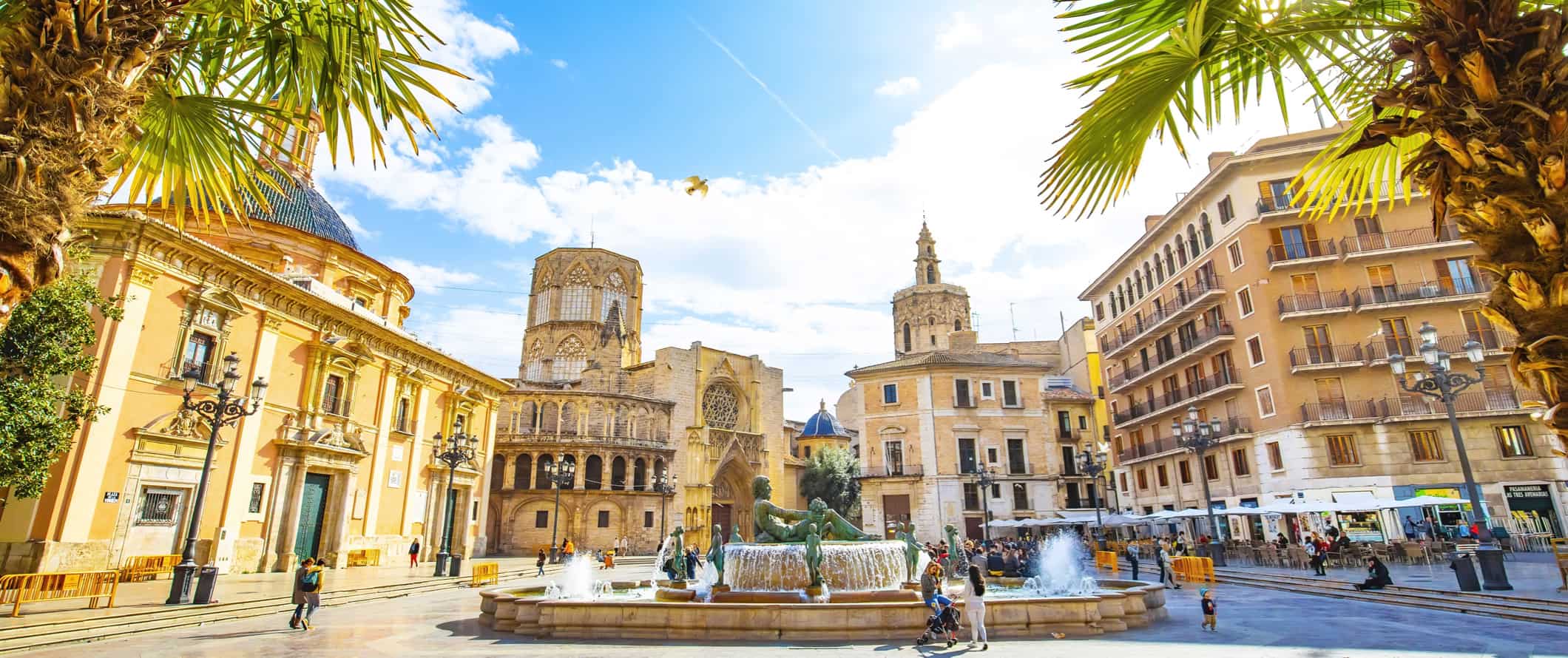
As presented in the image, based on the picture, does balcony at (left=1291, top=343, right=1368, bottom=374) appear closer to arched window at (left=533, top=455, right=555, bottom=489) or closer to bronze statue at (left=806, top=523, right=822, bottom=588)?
bronze statue at (left=806, top=523, right=822, bottom=588)

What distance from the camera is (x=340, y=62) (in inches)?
135

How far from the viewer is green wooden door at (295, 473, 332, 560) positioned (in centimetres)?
1939

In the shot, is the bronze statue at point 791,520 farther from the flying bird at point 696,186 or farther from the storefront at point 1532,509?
the storefront at point 1532,509

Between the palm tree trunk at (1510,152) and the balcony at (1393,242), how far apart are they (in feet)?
94.2

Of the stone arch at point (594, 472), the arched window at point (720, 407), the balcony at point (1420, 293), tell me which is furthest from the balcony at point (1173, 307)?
the stone arch at point (594, 472)

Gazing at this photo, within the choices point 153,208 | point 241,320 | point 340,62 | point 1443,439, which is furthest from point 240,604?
point 1443,439

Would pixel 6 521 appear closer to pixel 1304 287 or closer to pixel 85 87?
pixel 85 87

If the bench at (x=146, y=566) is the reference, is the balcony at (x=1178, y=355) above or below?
above

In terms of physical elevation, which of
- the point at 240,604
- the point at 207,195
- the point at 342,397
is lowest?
the point at 240,604

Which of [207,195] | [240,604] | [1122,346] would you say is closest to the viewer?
Result: [207,195]

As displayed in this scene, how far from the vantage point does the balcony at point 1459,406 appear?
22453 mm

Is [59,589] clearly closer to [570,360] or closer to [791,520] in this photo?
[791,520]

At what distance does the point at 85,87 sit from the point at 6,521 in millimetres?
17104

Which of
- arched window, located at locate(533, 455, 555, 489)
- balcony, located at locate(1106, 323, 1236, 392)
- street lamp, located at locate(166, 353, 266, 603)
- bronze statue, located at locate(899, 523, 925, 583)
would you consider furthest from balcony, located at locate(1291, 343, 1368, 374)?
arched window, located at locate(533, 455, 555, 489)
